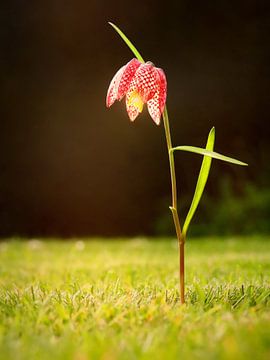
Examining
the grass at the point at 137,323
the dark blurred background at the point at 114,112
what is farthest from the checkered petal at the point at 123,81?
the dark blurred background at the point at 114,112

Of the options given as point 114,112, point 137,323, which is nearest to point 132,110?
point 137,323

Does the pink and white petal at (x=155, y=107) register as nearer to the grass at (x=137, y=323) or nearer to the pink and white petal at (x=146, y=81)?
the pink and white petal at (x=146, y=81)

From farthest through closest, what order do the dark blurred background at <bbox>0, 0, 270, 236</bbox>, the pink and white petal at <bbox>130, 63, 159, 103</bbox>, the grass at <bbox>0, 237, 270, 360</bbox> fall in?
the dark blurred background at <bbox>0, 0, 270, 236</bbox> < the pink and white petal at <bbox>130, 63, 159, 103</bbox> < the grass at <bbox>0, 237, 270, 360</bbox>

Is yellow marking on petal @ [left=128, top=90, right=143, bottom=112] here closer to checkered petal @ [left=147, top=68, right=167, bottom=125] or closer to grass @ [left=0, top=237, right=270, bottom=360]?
checkered petal @ [left=147, top=68, right=167, bottom=125]

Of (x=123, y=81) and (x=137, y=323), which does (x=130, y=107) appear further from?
(x=137, y=323)

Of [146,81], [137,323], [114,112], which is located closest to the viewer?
[137,323]

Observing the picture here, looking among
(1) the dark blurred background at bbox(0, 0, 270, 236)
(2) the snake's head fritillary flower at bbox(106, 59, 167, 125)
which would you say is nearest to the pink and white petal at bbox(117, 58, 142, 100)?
(2) the snake's head fritillary flower at bbox(106, 59, 167, 125)

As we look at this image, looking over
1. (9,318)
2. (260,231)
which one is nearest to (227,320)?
(9,318)

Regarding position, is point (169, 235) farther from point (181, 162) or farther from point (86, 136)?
point (86, 136)
